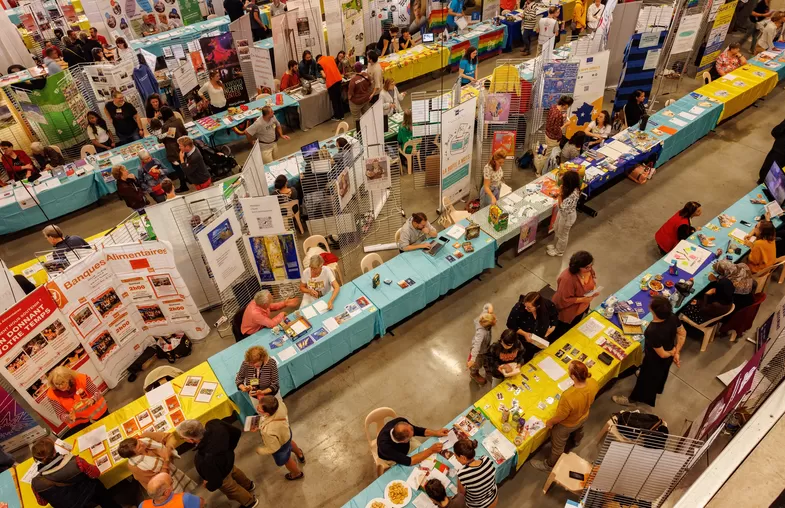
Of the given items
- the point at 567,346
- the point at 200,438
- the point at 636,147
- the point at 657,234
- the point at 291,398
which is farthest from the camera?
the point at 636,147

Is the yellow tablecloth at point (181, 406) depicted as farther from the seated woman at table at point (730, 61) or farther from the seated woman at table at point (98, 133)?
the seated woman at table at point (730, 61)

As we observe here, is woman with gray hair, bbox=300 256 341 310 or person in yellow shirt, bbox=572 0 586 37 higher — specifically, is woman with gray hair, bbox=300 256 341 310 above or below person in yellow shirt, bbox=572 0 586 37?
below

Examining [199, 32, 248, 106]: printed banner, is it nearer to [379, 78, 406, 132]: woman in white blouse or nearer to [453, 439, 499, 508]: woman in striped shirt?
[379, 78, 406, 132]: woman in white blouse

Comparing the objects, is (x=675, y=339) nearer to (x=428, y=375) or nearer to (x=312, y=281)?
(x=428, y=375)

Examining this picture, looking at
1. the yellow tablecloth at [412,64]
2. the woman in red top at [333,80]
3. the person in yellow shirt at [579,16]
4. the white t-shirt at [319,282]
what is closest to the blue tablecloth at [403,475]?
the white t-shirt at [319,282]

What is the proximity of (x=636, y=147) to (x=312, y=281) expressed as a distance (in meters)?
6.32

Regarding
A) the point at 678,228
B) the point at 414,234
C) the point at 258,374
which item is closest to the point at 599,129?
the point at 678,228

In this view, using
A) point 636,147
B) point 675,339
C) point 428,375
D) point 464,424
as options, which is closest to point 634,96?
point 636,147

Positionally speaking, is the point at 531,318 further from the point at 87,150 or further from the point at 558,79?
the point at 87,150

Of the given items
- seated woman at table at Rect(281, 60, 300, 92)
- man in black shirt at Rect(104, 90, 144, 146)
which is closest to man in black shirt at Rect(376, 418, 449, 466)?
man in black shirt at Rect(104, 90, 144, 146)

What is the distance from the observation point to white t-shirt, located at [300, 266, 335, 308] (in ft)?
21.4

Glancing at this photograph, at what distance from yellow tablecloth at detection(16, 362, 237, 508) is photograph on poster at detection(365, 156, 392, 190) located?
11.8 ft

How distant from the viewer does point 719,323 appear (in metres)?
6.61

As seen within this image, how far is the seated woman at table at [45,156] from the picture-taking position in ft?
30.1
